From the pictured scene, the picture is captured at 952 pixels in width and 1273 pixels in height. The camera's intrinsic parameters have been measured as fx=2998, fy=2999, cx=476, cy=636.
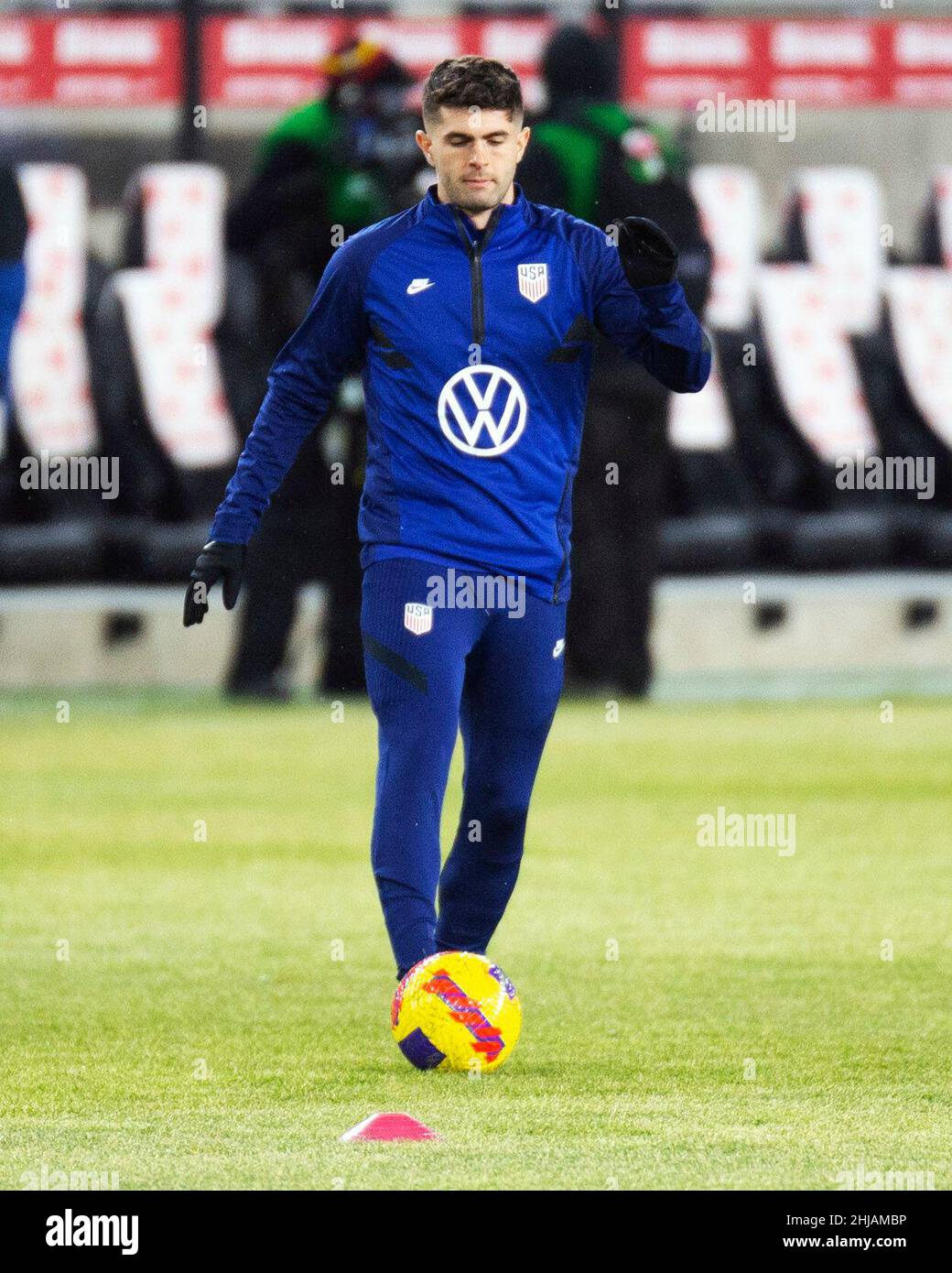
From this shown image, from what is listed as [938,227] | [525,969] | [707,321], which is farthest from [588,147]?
[525,969]

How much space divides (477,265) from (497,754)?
3.54ft

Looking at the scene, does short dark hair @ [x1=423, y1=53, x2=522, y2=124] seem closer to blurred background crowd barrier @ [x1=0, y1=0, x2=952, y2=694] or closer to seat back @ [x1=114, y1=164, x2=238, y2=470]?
blurred background crowd barrier @ [x1=0, y1=0, x2=952, y2=694]

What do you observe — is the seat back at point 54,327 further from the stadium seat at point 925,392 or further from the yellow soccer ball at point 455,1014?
the yellow soccer ball at point 455,1014

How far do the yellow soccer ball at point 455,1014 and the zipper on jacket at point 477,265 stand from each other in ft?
4.45

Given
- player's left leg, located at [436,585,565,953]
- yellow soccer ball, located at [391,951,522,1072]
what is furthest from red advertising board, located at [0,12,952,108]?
yellow soccer ball, located at [391,951,522,1072]

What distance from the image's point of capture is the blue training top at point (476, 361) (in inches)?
257

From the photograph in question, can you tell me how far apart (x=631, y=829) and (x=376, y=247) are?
485 cm

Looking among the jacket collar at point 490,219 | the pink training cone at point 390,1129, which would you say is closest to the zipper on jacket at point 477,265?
Result: the jacket collar at point 490,219

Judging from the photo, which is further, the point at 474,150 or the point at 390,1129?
the point at 474,150

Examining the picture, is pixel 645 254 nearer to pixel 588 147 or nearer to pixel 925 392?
pixel 588 147

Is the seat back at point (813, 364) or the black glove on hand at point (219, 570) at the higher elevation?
the black glove on hand at point (219, 570)

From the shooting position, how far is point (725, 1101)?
237 inches

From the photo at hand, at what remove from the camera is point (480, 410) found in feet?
21.4

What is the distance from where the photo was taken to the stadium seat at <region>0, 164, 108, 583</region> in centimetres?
1738
